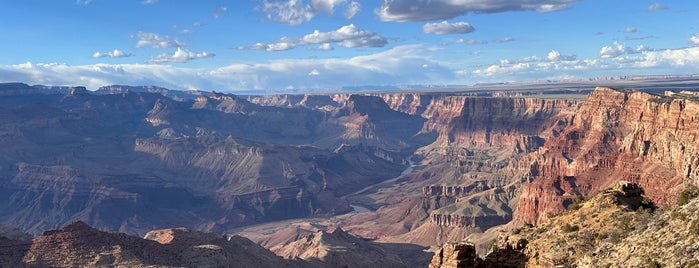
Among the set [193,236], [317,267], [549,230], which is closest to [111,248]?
[193,236]

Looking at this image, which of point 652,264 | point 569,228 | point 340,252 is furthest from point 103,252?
point 652,264

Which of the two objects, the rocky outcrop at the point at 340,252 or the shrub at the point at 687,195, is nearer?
the shrub at the point at 687,195

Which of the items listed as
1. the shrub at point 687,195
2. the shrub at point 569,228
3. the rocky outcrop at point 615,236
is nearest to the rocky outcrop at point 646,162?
the shrub at point 687,195

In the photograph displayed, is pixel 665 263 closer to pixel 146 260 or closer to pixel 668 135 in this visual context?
pixel 146 260

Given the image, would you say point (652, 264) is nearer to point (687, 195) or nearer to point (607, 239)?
point (607, 239)

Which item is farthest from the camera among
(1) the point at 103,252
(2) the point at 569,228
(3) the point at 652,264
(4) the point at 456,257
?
(1) the point at 103,252

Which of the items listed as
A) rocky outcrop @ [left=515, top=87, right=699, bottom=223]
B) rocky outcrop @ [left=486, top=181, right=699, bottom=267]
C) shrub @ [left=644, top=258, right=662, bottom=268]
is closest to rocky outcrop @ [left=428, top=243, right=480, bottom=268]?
rocky outcrop @ [left=486, top=181, right=699, bottom=267]

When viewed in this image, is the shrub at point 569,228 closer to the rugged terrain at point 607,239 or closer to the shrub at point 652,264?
the rugged terrain at point 607,239

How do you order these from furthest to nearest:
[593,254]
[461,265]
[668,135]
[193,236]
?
[668,135] → [193,236] → [461,265] → [593,254]

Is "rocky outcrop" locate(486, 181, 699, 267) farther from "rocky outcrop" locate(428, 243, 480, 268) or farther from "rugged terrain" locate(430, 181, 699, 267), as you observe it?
"rocky outcrop" locate(428, 243, 480, 268)

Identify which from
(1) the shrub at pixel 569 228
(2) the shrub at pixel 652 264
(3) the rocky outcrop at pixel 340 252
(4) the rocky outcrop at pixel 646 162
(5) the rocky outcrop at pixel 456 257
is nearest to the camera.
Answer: (2) the shrub at pixel 652 264

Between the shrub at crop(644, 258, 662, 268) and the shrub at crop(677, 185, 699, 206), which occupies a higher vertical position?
the shrub at crop(677, 185, 699, 206)
